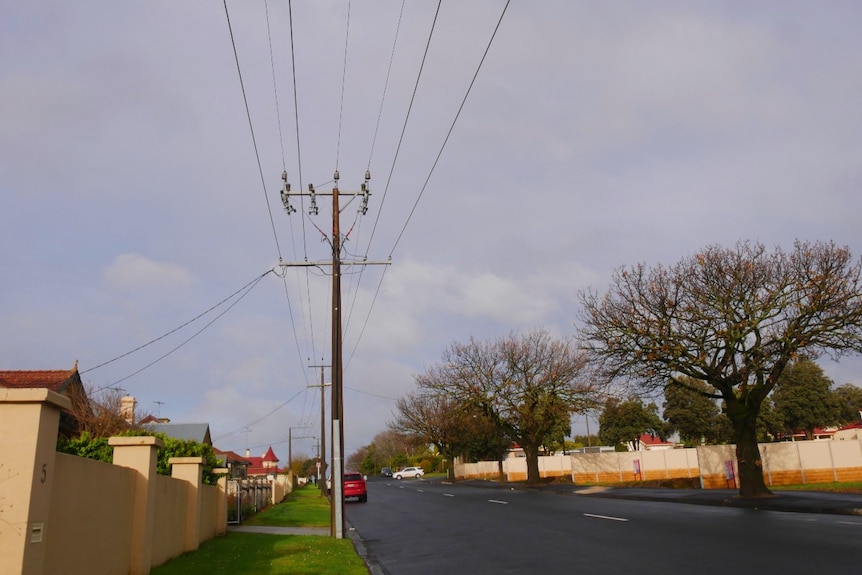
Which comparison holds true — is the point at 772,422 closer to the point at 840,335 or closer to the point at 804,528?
the point at 840,335

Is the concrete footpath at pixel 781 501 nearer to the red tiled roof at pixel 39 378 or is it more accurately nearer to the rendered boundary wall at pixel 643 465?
the rendered boundary wall at pixel 643 465

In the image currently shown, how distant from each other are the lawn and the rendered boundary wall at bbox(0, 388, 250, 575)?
1.77 feet

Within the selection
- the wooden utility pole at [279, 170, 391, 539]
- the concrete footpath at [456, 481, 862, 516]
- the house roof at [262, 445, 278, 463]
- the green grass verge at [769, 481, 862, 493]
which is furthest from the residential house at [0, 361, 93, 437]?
the house roof at [262, 445, 278, 463]

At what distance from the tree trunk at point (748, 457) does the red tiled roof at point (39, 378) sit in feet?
81.4

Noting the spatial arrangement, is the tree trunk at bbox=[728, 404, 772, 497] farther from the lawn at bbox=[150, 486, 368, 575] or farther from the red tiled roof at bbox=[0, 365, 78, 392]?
the red tiled roof at bbox=[0, 365, 78, 392]

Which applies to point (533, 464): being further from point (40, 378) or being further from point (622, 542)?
point (622, 542)

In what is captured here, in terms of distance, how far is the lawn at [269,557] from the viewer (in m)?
10.8

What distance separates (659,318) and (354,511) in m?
15.0

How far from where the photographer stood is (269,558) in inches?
493

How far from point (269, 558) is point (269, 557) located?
0.17 meters

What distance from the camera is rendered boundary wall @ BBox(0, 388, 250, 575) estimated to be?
5.62 meters

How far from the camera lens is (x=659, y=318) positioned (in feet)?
80.9

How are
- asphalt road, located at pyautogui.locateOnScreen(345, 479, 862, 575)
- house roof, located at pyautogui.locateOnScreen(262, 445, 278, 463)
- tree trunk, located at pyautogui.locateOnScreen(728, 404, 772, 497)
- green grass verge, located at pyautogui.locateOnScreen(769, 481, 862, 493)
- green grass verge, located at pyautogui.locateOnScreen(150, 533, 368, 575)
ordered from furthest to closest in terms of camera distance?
house roof, located at pyautogui.locateOnScreen(262, 445, 278, 463) < green grass verge, located at pyautogui.locateOnScreen(769, 481, 862, 493) < tree trunk, located at pyautogui.locateOnScreen(728, 404, 772, 497) < green grass verge, located at pyautogui.locateOnScreen(150, 533, 368, 575) < asphalt road, located at pyautogui.locateOnScreen(345, 479, 862, 575)

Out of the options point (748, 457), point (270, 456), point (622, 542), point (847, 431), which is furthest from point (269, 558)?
point (270, 456)
